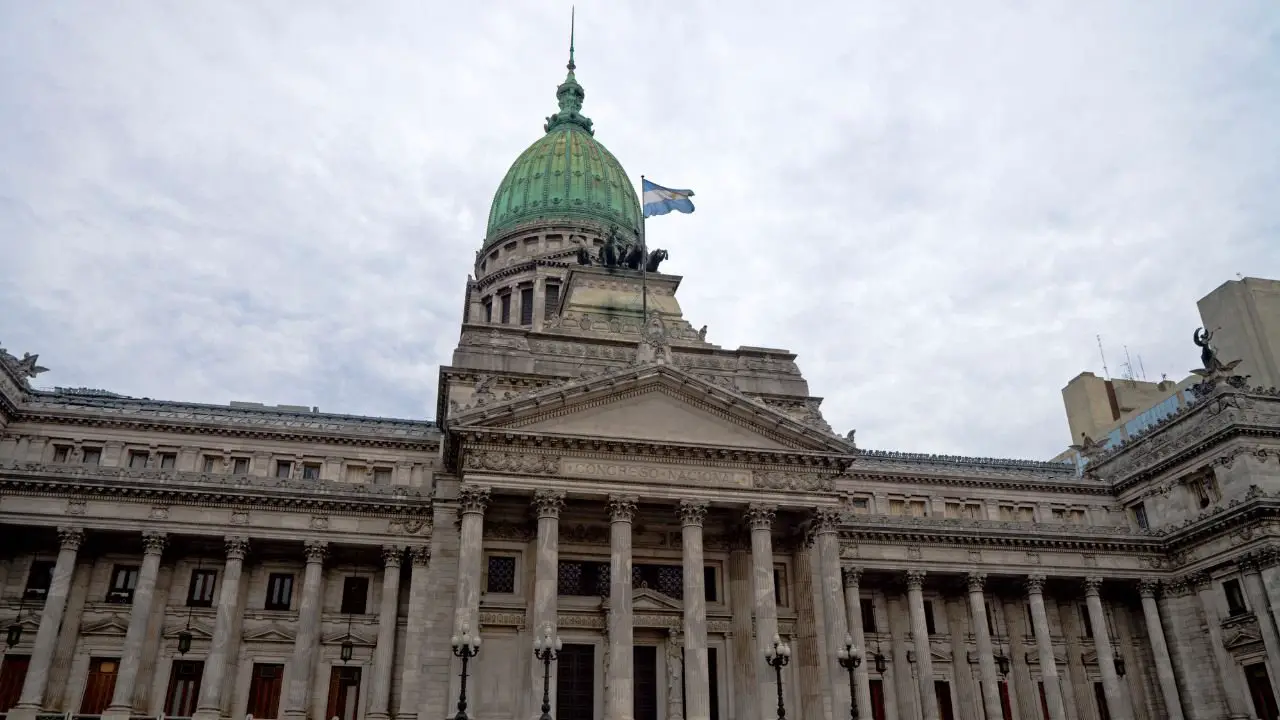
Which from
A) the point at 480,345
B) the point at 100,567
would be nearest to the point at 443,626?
the point at 480,345

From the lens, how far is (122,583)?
154ft

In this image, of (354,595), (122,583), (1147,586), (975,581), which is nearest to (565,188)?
(354,595)

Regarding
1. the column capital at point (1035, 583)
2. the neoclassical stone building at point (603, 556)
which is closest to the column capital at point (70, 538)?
the neoclassical stone building at point (603, 556)

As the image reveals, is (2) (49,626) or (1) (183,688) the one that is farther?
(1) (183,688)

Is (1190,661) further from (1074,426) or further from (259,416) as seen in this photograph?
(259,416)

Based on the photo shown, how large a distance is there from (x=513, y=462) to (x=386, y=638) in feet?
37.5

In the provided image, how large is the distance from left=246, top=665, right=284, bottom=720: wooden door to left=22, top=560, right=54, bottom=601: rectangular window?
33.0 ft

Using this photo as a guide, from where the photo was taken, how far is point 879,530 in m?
53.0

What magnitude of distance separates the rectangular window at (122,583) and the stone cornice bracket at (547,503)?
786 inches

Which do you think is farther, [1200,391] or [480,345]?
[1200,391]

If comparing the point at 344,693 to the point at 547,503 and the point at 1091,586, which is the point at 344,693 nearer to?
the point at 547,503

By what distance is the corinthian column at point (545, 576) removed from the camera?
128ft

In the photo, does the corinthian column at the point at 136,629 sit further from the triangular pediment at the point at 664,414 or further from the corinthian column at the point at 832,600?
the corinthian column at the point at 832,600

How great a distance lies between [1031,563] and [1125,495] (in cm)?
1133
